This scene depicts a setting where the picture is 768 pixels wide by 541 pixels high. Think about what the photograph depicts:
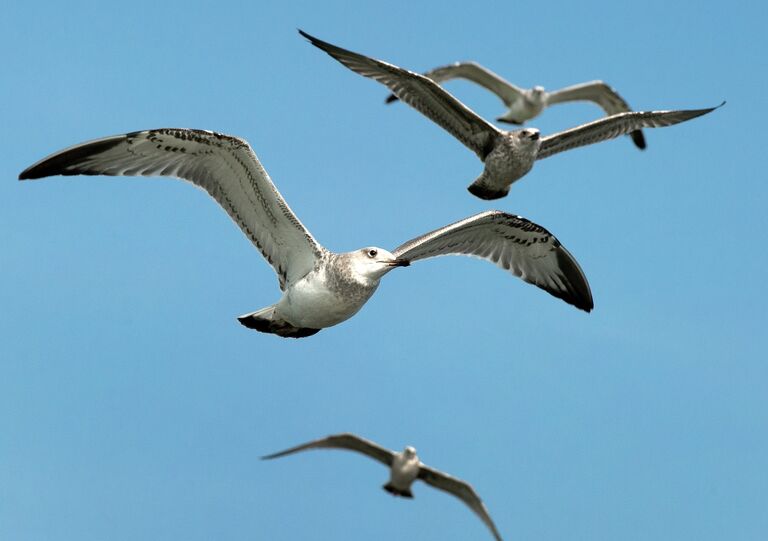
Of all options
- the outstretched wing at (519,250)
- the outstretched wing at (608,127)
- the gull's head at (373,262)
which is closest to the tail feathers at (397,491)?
the outstretched wing at (519,250)

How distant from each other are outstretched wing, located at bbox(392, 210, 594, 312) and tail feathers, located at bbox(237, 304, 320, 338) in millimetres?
1957

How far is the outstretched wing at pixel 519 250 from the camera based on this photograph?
651 inches

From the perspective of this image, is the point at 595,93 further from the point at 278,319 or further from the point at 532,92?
the point at 278,319

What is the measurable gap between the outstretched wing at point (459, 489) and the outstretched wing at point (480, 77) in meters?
12.4

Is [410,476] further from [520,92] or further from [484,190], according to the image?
[520,92]

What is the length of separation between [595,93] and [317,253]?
49.8 ft

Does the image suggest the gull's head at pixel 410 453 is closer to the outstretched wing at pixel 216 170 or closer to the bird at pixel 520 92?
the outstretched wing at pixel 216 170

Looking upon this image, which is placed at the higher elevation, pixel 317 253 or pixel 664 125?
pixel 664 125

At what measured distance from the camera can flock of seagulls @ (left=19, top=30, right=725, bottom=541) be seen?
13961mm

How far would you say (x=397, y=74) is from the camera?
18672 millimetres

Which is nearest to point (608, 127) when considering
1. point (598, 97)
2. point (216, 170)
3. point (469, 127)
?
point (469, 127)

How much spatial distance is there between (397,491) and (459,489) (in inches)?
36.2

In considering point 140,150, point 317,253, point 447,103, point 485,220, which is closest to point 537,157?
point 447,103

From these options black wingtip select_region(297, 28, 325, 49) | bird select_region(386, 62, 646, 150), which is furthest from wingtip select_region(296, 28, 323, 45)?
bird select_region(386, 62, 646, 150)
